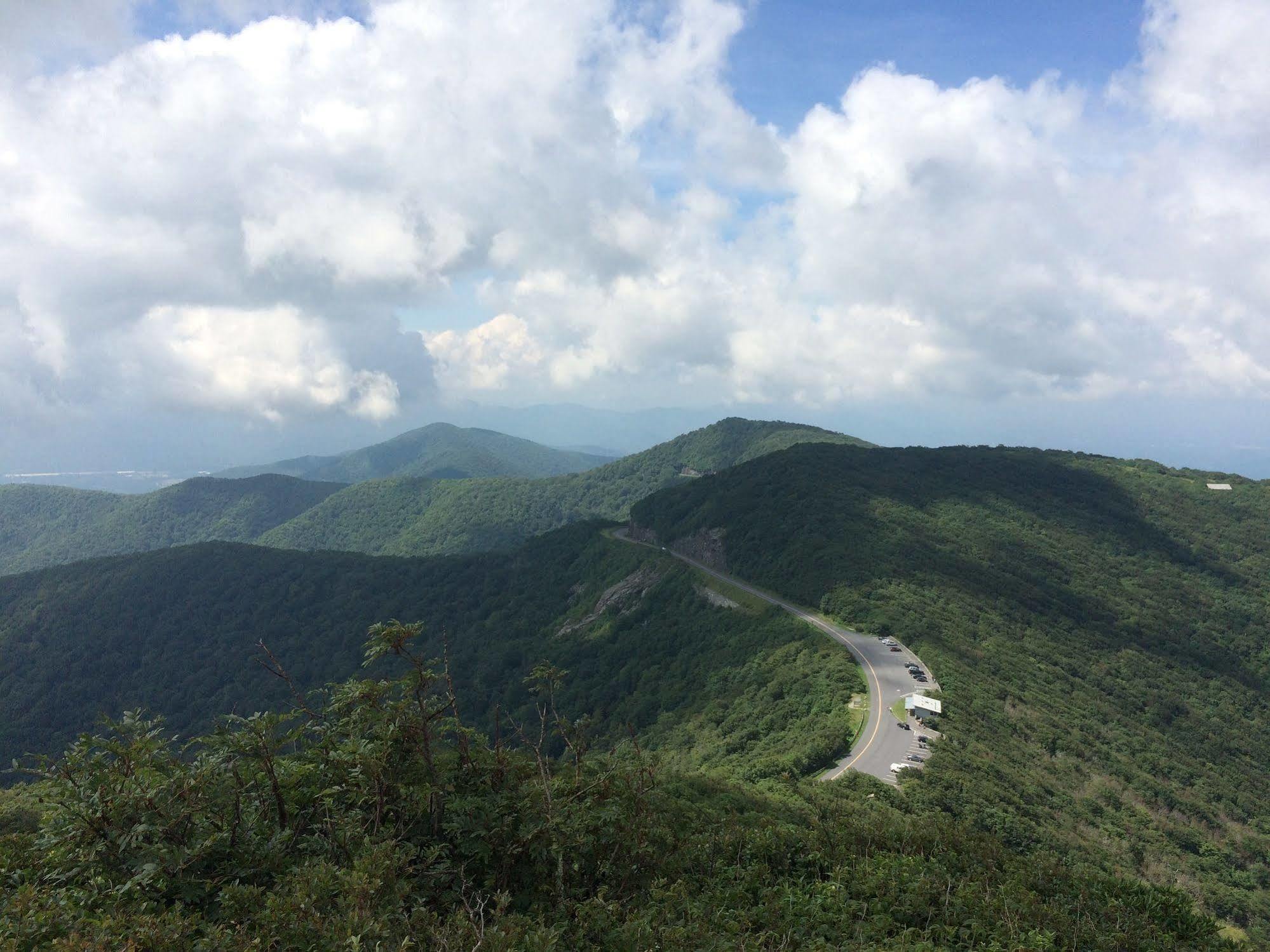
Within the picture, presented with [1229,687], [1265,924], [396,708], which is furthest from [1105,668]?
[396,708]

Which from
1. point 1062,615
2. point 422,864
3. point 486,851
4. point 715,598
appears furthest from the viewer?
point 715,598

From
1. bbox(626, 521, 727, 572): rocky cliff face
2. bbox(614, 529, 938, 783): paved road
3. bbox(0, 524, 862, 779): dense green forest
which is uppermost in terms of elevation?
bbox(626, 521, 727, 572): rocky cliff face

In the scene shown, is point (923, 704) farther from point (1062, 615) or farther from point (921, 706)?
point (1062, 615)

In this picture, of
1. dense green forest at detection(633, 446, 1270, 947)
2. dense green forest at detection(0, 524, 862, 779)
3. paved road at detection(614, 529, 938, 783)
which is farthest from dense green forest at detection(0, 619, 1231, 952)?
dense green forest at detection(0, 524, 862, 779)

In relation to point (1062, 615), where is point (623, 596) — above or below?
below

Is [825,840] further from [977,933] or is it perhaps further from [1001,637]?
[1001,637]

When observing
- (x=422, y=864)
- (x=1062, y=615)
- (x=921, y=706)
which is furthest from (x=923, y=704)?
(x=1062, y=615)

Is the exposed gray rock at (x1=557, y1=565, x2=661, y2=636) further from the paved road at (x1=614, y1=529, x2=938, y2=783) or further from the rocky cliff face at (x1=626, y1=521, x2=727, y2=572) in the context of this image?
the paved road at (x1=614, y1=529, x2=938, y2=783)
